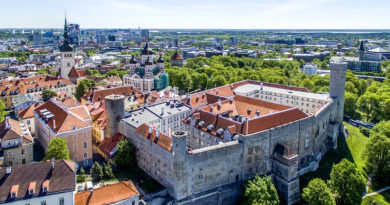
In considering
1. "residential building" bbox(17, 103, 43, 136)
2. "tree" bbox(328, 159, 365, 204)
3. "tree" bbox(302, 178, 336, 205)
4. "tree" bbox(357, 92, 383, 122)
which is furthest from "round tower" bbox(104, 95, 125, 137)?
"tree" bbox(357, 92, 383, 122)

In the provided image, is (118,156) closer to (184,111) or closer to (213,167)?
(213,167)

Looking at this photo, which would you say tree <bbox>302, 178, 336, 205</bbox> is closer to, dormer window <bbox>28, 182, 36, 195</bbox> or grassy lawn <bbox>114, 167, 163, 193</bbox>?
grassy lawn <bbox>114, 167, 163, 193</bbox>

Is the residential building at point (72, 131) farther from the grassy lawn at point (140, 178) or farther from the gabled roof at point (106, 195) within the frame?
the gabled roof at point (106, 195)

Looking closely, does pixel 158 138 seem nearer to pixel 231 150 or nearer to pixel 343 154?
pixel 231 150

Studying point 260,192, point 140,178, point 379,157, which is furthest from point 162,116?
point 379,157

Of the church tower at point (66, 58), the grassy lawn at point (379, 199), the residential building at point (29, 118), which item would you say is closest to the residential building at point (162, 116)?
the residential building at point (29, 118)

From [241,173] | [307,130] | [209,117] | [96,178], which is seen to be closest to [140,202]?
[96,178]
